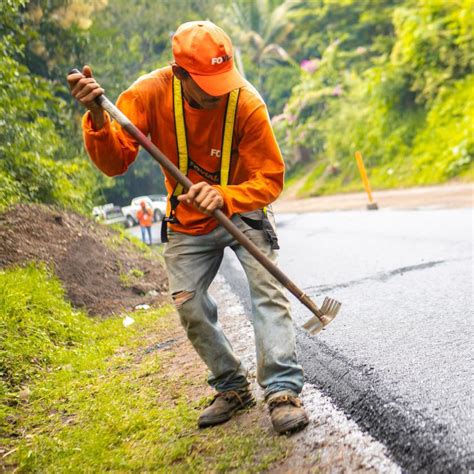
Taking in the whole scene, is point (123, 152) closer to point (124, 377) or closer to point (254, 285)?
point (254, 285)

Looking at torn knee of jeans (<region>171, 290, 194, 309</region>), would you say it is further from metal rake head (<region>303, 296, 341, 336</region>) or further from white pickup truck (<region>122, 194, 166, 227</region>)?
white pickup truck (<region>122, 194, 166, 227</region>)

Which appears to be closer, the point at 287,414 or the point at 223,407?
the point at 287,414

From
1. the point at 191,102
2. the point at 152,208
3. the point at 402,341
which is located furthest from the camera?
the point at 152,208

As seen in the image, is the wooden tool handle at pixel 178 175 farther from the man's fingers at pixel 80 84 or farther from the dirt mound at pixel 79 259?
the dirt mound at pixel 79 259

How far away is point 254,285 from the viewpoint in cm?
280

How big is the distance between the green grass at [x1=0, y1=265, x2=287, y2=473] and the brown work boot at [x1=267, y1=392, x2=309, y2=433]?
0.20 ft

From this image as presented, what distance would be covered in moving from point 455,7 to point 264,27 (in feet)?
53.0

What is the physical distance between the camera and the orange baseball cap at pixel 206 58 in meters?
2.61

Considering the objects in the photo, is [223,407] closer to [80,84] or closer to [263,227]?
[263,227]

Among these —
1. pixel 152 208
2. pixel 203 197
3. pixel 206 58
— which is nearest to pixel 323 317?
pixel 203 197

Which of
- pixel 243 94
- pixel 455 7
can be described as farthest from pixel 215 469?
pixel 455 7

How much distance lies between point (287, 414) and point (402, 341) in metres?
1.05

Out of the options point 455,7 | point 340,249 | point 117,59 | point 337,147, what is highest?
point 117,59

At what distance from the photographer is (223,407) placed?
2.83 m
